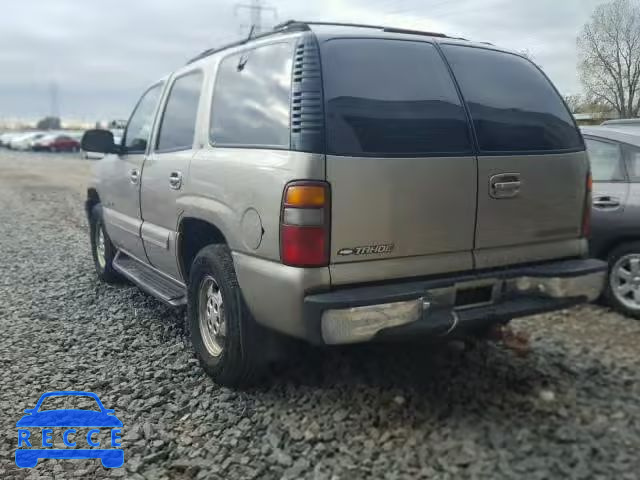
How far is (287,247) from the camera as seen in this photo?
9.43 feet

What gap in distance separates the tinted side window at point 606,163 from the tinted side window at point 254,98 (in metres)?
2.99

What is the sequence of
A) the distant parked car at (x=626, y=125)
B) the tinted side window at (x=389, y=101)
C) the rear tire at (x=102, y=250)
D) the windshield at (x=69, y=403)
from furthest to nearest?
the rear tire at (x=102, y=250), the distant parked car at (x=626, y=125), the windshield at (x=69, y=403), the tinted side window at (x=389, y=101)

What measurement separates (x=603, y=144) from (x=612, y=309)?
1390mm

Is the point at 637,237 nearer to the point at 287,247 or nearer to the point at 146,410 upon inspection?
the point at 287,247

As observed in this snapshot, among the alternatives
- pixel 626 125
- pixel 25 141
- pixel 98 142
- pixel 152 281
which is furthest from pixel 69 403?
pixel 25 141

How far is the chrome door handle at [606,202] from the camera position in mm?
4895

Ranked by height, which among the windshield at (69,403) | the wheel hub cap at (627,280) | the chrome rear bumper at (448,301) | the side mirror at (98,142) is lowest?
the windshield at (69,403)

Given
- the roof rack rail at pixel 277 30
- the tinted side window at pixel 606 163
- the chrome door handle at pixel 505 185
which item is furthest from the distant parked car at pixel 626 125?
the roof rack rail at pixel 277 30

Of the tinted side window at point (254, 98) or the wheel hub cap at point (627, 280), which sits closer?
the tinted side window at point (254, 98)

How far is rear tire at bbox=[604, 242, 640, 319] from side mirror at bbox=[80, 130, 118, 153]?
4222 millimetres

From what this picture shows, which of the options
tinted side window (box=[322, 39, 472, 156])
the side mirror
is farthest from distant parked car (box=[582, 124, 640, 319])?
the side mirror

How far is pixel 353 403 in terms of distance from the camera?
336cm

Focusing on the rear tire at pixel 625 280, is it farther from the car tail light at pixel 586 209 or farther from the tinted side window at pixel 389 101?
the tinted side window at pixel 389 101

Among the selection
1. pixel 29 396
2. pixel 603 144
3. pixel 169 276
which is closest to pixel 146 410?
pixel 29 396
